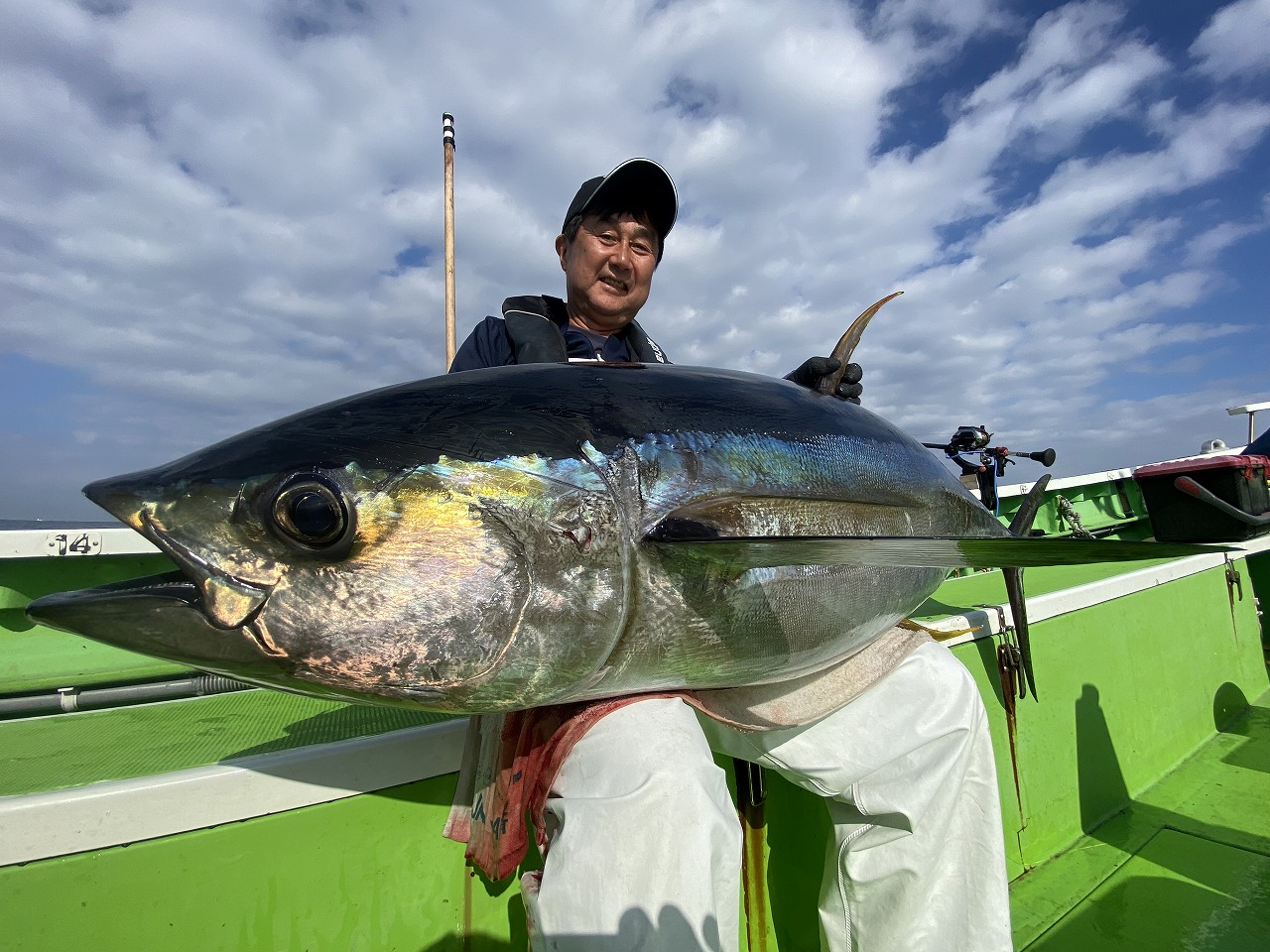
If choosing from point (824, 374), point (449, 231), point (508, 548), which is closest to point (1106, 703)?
point (824, 374)

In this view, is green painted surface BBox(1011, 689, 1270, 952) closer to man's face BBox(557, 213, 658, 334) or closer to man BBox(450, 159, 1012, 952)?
man BBox(450, 159, 1012, 952)

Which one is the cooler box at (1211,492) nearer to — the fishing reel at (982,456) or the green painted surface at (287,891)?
the fishing reel at (982,456)

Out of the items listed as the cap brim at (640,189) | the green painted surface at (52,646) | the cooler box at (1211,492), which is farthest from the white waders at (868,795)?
the cooler box at (1211,492)

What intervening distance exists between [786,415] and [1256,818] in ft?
9.22

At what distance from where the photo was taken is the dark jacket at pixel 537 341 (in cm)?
218

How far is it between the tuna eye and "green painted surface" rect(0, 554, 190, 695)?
239 cm

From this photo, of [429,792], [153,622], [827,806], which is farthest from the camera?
[827,806]

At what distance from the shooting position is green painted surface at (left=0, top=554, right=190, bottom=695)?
2719mm

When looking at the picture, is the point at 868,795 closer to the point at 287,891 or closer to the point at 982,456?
the point at 287,891

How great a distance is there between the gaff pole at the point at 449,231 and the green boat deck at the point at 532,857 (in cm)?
354

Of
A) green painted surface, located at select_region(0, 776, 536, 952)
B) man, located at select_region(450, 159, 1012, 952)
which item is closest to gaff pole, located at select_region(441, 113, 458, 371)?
man, located at select_region(450, 159, 1012, 952)

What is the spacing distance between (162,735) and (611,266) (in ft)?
6.78

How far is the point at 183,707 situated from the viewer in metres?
2.08

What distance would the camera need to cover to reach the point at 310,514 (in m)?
0.91
